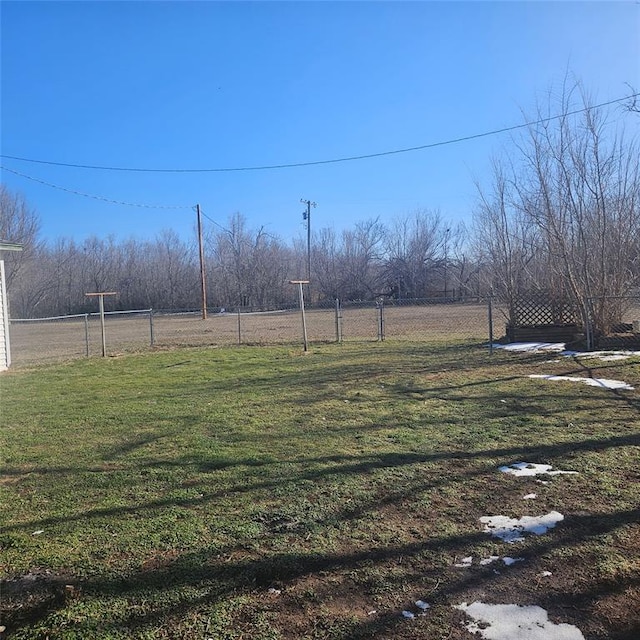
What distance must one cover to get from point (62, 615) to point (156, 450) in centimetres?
256

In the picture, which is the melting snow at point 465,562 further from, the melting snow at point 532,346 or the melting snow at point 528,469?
the melting snow at point 532,346

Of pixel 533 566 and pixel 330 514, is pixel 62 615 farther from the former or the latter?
pixel 533 566

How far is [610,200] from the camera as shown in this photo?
11133 millimetres

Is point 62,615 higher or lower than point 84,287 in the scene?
lower

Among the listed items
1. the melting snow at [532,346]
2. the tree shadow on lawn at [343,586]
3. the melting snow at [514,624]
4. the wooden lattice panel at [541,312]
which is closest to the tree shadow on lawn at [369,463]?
the tree shadow on lawn at [343,586]

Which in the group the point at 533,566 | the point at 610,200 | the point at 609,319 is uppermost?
the point at 610,200

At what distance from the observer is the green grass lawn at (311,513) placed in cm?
224

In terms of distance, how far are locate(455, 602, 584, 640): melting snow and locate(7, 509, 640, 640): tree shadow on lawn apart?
6cm

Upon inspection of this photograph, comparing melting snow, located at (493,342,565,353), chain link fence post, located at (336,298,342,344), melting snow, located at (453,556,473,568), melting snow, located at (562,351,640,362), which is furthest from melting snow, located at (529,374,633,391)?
chain link fence post, located at (336,298,342,344)

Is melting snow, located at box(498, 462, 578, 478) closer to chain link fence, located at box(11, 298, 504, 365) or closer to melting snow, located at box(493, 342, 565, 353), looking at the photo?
melting snow, located at box(493, 342, 565, 353)

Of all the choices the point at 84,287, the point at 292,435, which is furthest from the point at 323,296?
the point at 292,435

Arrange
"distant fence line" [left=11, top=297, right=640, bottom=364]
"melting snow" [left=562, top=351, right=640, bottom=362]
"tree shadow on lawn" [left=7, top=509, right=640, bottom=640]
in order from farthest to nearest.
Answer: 1. "distant fence line" [left=11, top=297, right=640, bottom=364]
2. "melting snow" [left=562, top=351, right=640, bottom=362]
3. "tree shadow on lawn" [left=7, top=509, right=640, bottom=640]

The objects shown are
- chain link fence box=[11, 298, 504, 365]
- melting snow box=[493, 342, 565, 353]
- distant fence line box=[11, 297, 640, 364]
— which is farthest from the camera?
chain link fence box=[11, 298, 504, 365]

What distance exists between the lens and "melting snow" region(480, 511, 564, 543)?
2.87m
